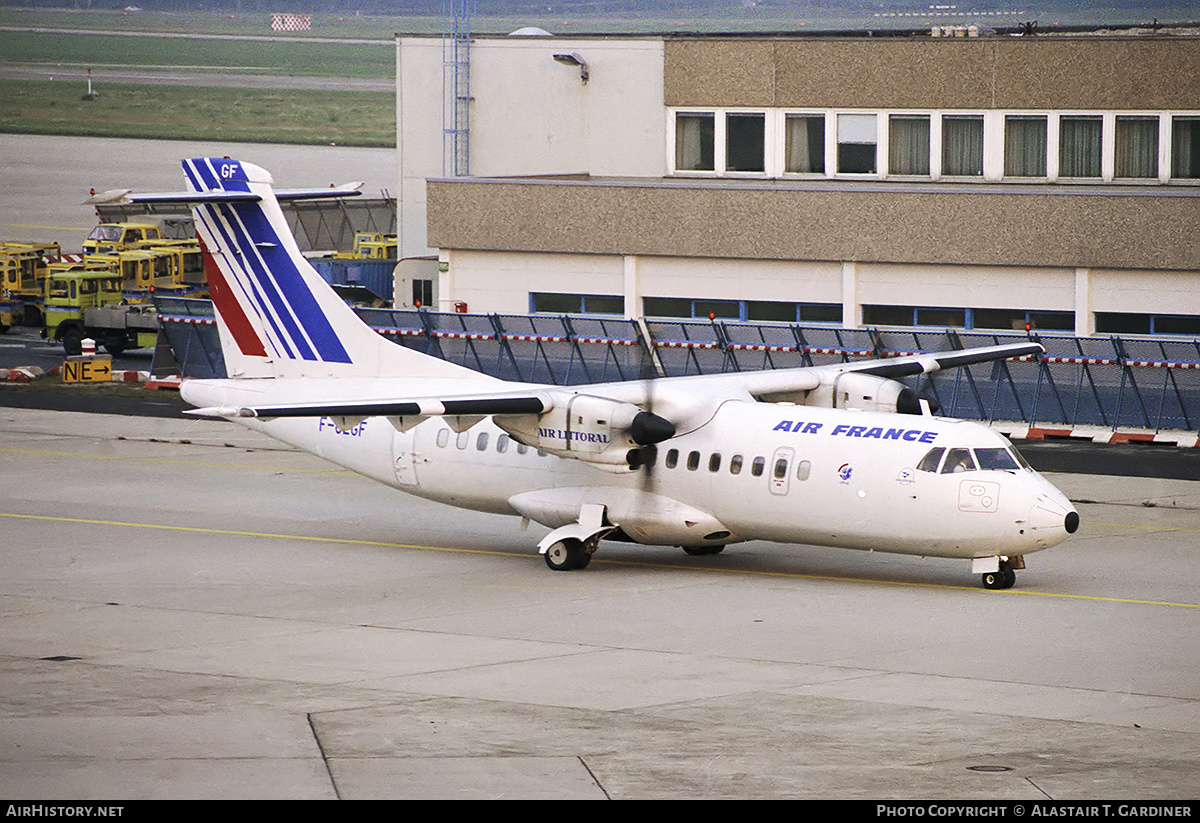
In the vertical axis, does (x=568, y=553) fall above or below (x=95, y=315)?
below

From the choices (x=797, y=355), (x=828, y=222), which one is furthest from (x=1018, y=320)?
(x=797, y=355)

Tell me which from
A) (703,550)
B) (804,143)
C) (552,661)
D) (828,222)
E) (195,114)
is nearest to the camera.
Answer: (552,661)

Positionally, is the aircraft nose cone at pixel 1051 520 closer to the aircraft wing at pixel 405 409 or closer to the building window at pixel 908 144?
the aircraft wing at pixel 405 409

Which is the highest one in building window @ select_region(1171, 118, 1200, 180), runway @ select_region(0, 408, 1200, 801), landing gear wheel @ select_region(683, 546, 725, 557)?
building window @ select_region(1171, 118, 1200, 180)

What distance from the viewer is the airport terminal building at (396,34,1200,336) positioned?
135ft

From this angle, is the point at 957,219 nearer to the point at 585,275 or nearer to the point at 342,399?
the point at 585,275

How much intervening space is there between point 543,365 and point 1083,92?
16.3m

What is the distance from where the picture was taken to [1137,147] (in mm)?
43625

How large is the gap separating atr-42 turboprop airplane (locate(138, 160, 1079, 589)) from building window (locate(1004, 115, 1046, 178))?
1660 cm

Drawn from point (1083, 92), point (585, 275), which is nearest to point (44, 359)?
point (585, 275)

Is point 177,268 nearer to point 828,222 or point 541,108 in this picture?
point 541,108

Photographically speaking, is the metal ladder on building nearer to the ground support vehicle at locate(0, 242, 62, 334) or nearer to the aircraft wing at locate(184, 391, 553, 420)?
the ground support vehicle at locate(0, 242, 62, 334)

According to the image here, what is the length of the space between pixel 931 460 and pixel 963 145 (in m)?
24.3

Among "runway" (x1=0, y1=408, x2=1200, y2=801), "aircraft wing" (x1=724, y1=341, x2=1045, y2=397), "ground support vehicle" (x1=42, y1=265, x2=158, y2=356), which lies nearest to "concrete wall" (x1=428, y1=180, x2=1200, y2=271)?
"ground support vehicle" (x1=42, y1=265, x2=158, y2=356)
